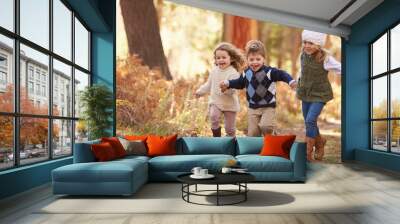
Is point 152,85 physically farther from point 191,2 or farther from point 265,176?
point 265,176

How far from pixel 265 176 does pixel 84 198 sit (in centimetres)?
275

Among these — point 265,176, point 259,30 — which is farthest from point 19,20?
point 259,30

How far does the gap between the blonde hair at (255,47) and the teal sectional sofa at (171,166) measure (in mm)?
3591

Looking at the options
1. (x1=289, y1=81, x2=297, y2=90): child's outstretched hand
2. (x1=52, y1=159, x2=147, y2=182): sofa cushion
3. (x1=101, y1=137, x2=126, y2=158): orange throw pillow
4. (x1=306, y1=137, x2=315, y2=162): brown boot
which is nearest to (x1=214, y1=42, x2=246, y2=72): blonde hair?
(x1=289, y1=81, x2=297, y2=90): child's outstretched hand

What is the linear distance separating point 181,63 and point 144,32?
4.15ft

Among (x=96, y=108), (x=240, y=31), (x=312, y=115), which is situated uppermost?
(x=240, y=31)

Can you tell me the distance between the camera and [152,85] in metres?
10.5

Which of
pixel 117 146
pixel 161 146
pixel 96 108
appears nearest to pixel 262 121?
pixel 161 146

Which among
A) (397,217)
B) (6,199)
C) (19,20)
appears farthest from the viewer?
(19,20)

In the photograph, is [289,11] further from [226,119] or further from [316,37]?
[226,119]

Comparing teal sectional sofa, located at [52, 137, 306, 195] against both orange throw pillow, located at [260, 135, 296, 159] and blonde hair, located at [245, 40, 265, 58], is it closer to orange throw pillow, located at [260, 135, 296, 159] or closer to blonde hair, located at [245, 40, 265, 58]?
orange throw pillow, located at [260, 135, 296, 159]

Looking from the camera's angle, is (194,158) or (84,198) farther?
(194,158)

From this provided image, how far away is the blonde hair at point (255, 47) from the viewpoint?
10.2 metres

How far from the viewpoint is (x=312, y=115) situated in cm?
1009
